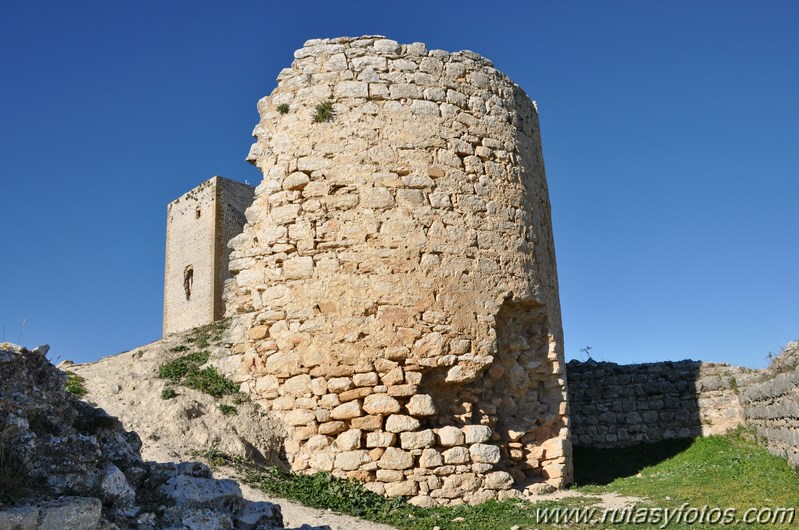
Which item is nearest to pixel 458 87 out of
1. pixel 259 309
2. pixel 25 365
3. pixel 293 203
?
pixel 293 203

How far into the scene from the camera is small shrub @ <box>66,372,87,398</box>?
7176 mm

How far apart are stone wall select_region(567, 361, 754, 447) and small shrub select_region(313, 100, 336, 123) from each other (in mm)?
7790

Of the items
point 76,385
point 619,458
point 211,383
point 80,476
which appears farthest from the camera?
point 619,458

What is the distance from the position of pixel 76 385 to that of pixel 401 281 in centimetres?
371

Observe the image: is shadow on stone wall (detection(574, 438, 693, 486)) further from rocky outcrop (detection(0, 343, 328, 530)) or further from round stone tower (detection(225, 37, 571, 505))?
rocky outcrop (detection(0, 343, 328, 530))

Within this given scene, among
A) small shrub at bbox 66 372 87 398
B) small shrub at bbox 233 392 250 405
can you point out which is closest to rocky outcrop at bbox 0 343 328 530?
small shrub at bbox 66 372 87 398

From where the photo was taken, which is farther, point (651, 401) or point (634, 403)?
point (634, 403)

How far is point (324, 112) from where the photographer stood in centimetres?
823

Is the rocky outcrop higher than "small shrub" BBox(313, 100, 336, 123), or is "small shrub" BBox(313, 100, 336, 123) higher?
"small shrub" BBox(313, 100, 336, 123)

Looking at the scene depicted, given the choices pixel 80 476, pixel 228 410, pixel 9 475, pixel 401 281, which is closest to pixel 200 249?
pixel 228 410

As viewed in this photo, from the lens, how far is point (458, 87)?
8.60 metres

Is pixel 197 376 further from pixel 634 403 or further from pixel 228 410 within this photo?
pixel 634 403

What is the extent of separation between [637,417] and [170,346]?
8612 millimetres

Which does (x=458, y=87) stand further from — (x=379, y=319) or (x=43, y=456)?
(x=43, y=456)
